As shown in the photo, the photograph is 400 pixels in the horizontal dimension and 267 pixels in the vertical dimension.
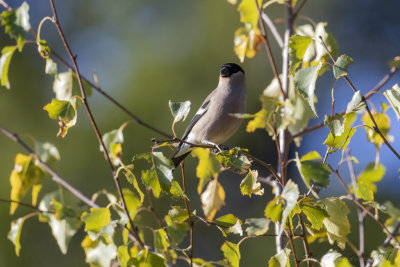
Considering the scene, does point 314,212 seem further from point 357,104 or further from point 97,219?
point 97,219

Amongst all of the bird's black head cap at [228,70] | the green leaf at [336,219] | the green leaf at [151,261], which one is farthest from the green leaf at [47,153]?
the bird's black head cap at [228,70]

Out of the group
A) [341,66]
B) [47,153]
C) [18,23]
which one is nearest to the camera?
[341,66]

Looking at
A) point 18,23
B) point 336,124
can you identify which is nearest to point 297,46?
point 336,124

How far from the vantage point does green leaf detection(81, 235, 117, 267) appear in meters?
1.58

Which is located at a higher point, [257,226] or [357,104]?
[357,104]

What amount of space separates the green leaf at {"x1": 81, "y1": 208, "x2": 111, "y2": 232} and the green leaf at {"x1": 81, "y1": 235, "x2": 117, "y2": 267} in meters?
0.08

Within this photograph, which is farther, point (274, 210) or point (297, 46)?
point (297, 46)

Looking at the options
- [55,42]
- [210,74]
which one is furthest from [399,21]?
[55,42]

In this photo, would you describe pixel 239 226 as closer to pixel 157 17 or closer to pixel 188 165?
pixel 188 165

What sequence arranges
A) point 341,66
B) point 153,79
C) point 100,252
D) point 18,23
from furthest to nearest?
point 153,79 → point 100,252 → point 18,23 → point 341,66

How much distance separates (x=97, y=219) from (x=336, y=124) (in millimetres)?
720

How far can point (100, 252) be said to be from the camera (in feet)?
5.29

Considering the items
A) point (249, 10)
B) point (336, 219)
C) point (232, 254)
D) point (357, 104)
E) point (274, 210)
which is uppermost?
point (249, 10)

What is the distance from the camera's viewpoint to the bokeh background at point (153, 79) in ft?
23.8
